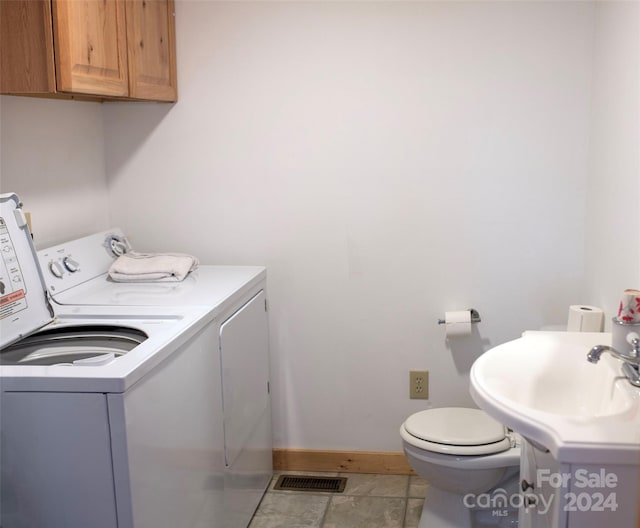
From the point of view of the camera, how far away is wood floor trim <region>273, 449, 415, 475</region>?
3.14 m

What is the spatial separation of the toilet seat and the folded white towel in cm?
100

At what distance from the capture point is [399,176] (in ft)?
9.70

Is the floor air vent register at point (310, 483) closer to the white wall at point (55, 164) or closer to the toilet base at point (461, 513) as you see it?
the toilet base at point (461, 513)

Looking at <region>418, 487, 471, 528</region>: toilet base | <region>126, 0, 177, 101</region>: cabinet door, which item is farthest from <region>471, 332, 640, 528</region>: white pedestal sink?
<region>126, 0, 177, 101</region>: cabinet door

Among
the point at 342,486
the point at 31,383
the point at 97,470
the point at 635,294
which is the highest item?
the point at 635,294

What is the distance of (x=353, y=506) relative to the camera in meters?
2.88

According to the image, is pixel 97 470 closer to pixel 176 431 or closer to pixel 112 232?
pixel 176 431

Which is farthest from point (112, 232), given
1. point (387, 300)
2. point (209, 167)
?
point (387, 300)

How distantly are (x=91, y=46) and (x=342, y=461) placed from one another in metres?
1.92

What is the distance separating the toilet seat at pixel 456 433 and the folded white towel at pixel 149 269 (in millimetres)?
997

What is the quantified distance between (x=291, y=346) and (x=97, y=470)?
151cm

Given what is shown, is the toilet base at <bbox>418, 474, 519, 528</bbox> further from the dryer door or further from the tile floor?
the dryer door

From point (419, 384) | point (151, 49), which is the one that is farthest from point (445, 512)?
point (151, 49)

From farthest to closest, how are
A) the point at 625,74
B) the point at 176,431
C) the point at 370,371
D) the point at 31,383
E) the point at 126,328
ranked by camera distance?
the point at 370,371 < the point at 625,74 < the point at 126,328 < the point at 176,431 < the point at 31,383
